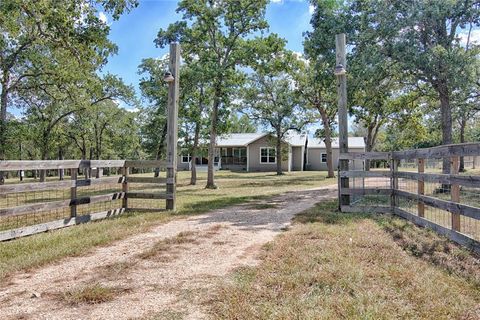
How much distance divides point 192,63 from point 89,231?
12.6m

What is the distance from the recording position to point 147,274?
4.32 m

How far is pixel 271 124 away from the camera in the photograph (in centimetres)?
3300

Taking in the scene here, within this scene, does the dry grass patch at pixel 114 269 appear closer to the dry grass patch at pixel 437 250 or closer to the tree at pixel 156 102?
the dry grass patch at pixel 437 250

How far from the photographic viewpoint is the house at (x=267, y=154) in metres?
38.8

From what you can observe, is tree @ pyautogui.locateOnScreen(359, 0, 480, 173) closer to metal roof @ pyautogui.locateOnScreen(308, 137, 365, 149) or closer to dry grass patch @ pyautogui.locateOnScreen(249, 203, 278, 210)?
dry grass patch @ pyautogui.locateOnScreen(249, 203, 278, 210)

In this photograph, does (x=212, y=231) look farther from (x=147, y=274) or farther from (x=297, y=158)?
(x=297, y=158)

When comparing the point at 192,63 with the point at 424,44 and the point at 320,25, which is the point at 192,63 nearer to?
the point at 320,25

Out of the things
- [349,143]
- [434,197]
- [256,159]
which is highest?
[349,143]

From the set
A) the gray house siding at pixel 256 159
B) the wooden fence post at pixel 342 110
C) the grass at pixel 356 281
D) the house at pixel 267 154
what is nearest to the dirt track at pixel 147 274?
the grass at pixel 356 281

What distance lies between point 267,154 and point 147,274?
1387 inches

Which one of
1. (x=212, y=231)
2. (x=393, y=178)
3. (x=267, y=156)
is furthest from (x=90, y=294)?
(x=267, y=156)

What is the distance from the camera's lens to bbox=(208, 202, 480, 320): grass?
3174 mm

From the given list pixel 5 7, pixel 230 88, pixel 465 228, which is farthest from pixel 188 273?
pixel 230 88

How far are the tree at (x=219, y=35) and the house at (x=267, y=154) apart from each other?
19.0 meters
